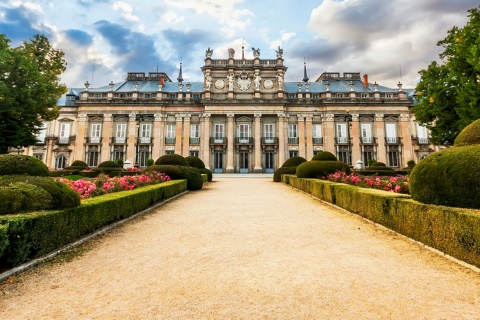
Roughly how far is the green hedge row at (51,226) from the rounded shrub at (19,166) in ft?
4.16

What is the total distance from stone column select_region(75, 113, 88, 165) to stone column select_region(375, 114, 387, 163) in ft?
124

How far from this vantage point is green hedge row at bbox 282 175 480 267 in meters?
3.52

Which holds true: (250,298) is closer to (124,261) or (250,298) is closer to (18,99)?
(124,261)

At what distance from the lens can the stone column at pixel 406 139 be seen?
1324 inches

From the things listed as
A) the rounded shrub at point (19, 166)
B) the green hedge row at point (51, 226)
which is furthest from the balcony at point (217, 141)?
the rounded shrub at point (19, 166)

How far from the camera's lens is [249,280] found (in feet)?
10.3

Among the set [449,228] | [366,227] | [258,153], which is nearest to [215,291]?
[449,228]

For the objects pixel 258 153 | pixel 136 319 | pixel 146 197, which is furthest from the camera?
pixel 258 153

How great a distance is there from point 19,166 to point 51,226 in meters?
1.93

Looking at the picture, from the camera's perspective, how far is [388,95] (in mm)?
35031

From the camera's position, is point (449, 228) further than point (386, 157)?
No

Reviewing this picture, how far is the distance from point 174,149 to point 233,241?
30709 millimetres

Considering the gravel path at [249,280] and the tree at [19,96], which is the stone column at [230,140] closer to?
the tree at [19,96]

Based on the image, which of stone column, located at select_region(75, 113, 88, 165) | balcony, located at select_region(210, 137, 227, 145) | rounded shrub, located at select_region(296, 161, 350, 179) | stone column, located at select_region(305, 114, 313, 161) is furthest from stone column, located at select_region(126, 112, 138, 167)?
rounded shrub, located at select_region(296, 161, 350, 179)
